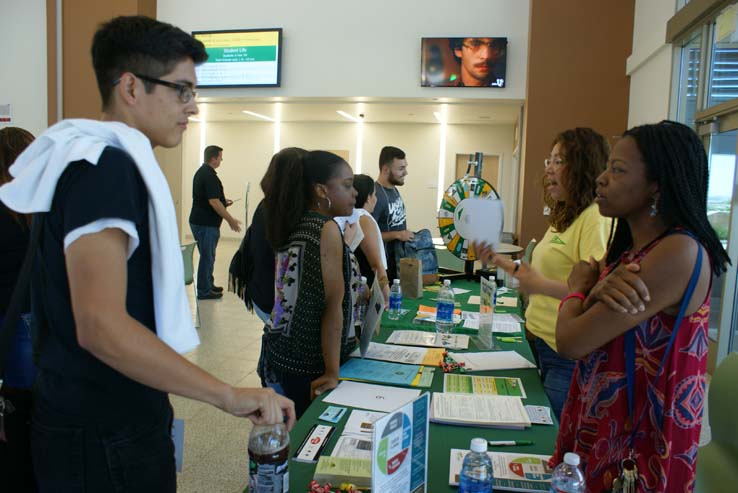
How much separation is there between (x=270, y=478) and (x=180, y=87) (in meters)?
0.76

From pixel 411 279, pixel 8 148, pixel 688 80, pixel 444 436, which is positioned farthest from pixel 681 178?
pixel 688 80

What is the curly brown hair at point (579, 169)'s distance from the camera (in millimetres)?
1922

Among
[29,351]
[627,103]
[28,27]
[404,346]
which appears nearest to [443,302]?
[404,346]

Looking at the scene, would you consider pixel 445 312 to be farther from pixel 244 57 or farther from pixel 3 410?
pixel 244 57

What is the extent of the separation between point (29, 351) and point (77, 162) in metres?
1.08

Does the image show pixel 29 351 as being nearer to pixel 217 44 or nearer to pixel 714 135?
pixel 714 135

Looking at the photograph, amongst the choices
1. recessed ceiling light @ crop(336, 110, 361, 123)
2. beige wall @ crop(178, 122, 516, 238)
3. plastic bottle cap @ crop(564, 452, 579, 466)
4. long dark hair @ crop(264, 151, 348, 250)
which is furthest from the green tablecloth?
beige wall @ crop(178, 122, 516, 238)

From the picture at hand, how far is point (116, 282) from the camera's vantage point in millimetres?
837

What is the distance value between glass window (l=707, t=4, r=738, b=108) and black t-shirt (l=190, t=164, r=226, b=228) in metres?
4.97

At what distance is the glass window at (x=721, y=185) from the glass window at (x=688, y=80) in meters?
0.45

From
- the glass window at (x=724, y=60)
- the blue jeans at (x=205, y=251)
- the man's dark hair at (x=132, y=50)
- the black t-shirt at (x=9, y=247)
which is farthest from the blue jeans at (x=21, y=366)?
the blue jeans at (x=205, y=251)

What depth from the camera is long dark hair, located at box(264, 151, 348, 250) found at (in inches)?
73.2

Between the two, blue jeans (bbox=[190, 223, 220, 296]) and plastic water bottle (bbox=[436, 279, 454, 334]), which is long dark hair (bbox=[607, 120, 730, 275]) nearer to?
plastic water bottle (bbox=[436, 279, 454, 334])

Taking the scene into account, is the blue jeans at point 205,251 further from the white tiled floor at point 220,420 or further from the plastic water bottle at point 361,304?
the plastic water bottle at point 361,304
